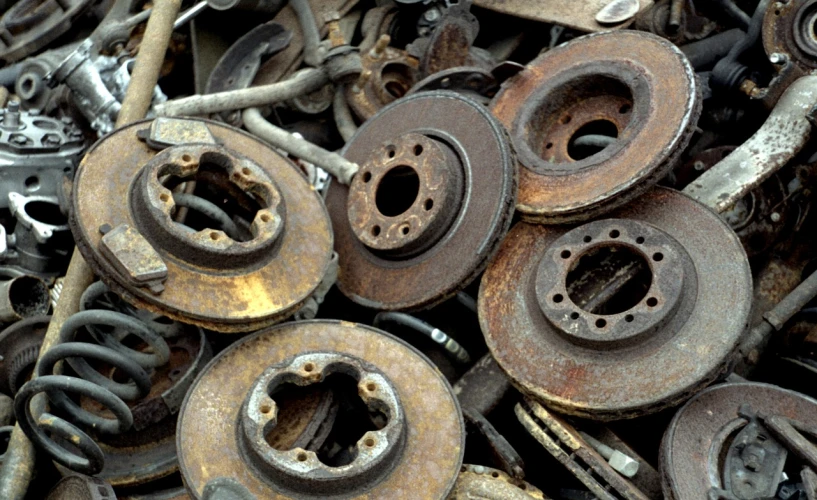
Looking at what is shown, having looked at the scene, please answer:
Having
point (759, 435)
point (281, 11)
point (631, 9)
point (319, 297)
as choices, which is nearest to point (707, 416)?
point (759, 435)

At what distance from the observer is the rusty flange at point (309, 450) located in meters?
2.33

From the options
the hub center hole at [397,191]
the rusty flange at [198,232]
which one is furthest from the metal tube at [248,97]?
the hub center hole at [397,191]

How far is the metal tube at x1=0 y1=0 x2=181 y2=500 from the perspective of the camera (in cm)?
256

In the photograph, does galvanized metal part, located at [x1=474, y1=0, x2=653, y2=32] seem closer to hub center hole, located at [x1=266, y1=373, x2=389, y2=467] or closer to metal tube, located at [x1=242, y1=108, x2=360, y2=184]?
metal tube, located at [x1=242, y1=108, x2=360, y2=184]

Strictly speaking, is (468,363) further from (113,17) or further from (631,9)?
(113,17)

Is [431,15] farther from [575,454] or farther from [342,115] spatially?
[575,454]

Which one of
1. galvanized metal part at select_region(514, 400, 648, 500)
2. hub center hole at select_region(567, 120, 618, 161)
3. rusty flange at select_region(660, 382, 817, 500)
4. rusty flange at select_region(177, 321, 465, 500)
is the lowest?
galvanized metal part at select_region(514, 400, 648, 500)

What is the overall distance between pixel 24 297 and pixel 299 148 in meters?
1.04

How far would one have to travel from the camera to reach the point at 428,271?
290 cm

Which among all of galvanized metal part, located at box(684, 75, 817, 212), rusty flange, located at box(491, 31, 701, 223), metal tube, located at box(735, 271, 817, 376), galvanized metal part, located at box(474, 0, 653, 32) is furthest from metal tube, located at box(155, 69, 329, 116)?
metal tube, located at box(735, 271, 817, 376)

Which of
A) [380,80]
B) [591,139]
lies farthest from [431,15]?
[591,139]

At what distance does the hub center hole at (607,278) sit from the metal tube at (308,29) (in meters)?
1.32

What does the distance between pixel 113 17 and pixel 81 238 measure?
172 centimetres

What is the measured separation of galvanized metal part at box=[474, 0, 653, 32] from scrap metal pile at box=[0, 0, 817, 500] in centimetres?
2
